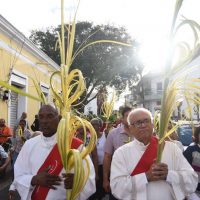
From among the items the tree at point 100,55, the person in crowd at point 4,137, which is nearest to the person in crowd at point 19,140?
the person in crowd at point 4,137

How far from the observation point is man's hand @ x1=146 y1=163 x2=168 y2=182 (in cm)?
302

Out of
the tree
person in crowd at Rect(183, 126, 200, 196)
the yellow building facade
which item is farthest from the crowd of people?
the tree

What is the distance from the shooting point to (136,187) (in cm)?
322

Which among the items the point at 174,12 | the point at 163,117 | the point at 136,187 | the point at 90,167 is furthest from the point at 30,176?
the point at 174,12

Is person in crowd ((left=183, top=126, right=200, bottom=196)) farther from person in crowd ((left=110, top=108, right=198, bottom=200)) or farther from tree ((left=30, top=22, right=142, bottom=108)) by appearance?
tree ((left=30, top=22, right=142, bottom=108))

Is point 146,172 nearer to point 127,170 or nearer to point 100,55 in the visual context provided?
point 127,170

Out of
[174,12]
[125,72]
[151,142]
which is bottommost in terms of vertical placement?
[151,142]

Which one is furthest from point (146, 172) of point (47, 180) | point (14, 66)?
point (14, 66)

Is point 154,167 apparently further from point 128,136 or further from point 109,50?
point 109,50

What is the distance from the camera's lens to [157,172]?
3031 mm

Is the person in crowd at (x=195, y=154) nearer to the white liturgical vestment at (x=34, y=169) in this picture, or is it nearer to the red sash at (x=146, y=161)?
the red sash at (x=146, y=161)

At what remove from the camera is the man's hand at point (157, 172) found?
302 cm

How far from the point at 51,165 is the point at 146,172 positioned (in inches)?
34.5

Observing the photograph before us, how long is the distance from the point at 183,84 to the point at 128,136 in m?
2.39
